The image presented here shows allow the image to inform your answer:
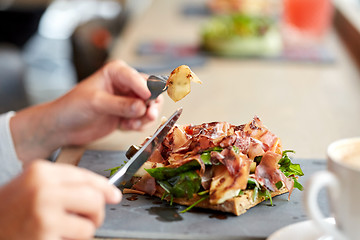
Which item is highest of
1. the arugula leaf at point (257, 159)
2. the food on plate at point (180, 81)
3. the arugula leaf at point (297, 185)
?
the food on plate at point (180, 81)

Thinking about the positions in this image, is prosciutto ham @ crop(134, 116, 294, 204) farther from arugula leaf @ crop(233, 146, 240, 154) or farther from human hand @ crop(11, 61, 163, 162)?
human hand @ crop(11, 61, 163, 162)

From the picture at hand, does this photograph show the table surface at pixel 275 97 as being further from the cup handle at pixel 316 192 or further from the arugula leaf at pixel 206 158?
the cup handle at pixel 316 192

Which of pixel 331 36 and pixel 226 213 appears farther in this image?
pixel 331 36

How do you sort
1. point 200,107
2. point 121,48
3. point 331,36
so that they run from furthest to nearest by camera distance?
point 331,36
point 121,48
point 200,107

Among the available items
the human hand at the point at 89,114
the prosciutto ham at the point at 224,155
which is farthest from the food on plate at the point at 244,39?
the prosciutto ham at the point at 224,155

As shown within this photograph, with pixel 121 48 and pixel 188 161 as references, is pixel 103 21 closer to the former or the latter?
A: pixel 121 48

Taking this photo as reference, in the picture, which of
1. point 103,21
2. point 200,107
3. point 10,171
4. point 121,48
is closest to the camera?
point 10,171

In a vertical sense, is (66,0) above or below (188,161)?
below

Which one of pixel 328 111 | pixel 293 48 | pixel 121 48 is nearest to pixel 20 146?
pixel 328 111
